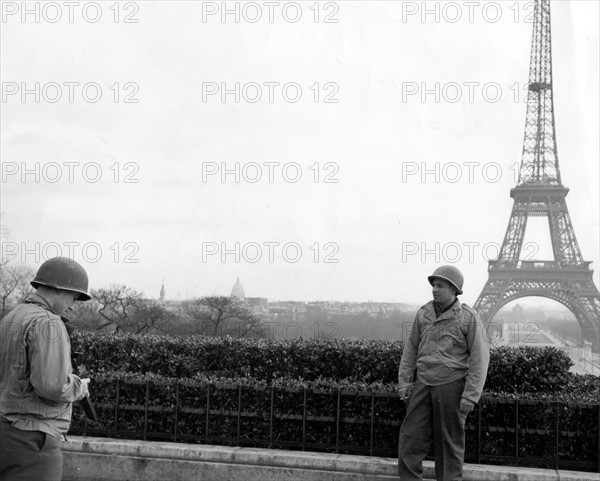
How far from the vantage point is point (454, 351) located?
4945mm

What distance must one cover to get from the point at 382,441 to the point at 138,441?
7.23 feet

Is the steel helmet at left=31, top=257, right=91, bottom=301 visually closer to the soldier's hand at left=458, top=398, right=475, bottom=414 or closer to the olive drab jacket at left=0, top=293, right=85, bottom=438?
the olive drab jacket at left=0, top=293, right=85, bottom=438

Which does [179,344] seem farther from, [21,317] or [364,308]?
[364,308]

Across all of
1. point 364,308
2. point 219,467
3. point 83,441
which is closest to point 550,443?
point 219,467

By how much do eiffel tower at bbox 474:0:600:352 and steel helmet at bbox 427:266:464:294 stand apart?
117 feet

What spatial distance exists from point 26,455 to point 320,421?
319 centimetres

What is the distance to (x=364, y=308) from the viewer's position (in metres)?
20.7

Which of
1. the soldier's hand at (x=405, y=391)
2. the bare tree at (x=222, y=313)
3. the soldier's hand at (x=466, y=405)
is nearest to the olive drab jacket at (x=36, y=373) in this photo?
the soldier's hand at (x=405, y=391)

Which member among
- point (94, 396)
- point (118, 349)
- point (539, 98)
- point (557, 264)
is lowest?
point (94, 396)

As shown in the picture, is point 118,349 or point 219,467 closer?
point 219,467

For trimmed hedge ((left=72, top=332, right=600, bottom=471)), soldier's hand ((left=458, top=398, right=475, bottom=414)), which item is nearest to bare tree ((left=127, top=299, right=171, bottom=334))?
trimmed hedge ((left=72, top=332, right=600, bottom=471))

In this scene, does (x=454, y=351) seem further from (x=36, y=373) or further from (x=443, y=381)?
(x=36, y=373)

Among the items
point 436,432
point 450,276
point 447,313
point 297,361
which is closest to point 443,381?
point 436,432

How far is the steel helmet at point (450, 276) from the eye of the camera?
5.02 metres
